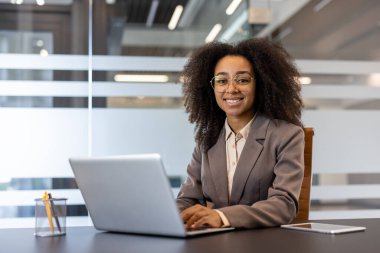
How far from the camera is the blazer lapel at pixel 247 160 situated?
2.17 metres

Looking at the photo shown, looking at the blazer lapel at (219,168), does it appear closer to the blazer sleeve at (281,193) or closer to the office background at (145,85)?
the blazer sleeve at (281,193)

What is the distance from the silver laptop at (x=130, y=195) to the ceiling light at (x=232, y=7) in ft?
8.76

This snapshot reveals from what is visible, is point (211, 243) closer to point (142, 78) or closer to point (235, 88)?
point (235, 88)

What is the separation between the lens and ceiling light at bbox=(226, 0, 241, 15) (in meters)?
4.14

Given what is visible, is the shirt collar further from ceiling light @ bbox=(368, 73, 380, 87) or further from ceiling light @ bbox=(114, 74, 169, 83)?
ceiling light @ bbox=(368, 73, 380, 87)

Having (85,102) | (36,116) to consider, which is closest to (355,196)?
(85,102)

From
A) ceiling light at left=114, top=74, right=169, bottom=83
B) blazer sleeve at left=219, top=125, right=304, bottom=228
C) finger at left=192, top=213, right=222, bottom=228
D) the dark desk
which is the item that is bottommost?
the dark desk

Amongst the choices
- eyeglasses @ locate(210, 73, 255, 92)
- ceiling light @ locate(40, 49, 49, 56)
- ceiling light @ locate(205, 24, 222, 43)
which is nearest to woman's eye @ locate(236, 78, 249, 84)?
eyeglasses @ locate(210, 73, 255, 92)

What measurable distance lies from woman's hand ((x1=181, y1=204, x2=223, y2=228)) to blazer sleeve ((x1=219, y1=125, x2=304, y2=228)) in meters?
0.05

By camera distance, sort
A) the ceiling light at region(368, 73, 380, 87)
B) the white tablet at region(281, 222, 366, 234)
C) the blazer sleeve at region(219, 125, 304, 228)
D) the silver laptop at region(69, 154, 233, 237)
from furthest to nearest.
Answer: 1. the ceiling light at region(368, 73, 380, 87)
2. the blazer sleeve at region(219, 125, 304, 228)
3. the white tablet at region(281, 222, 366, 234)
4. the silver laptop at region(69, 154, 233, 237)

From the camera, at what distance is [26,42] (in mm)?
3895

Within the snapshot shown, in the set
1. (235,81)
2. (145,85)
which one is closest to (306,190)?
(235,81)

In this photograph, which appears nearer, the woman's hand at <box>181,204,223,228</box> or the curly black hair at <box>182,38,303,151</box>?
the woman's hand at <box>181,204,223,228</box>

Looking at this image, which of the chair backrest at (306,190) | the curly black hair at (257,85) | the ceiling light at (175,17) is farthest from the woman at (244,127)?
the ceiling light at (175,17)
